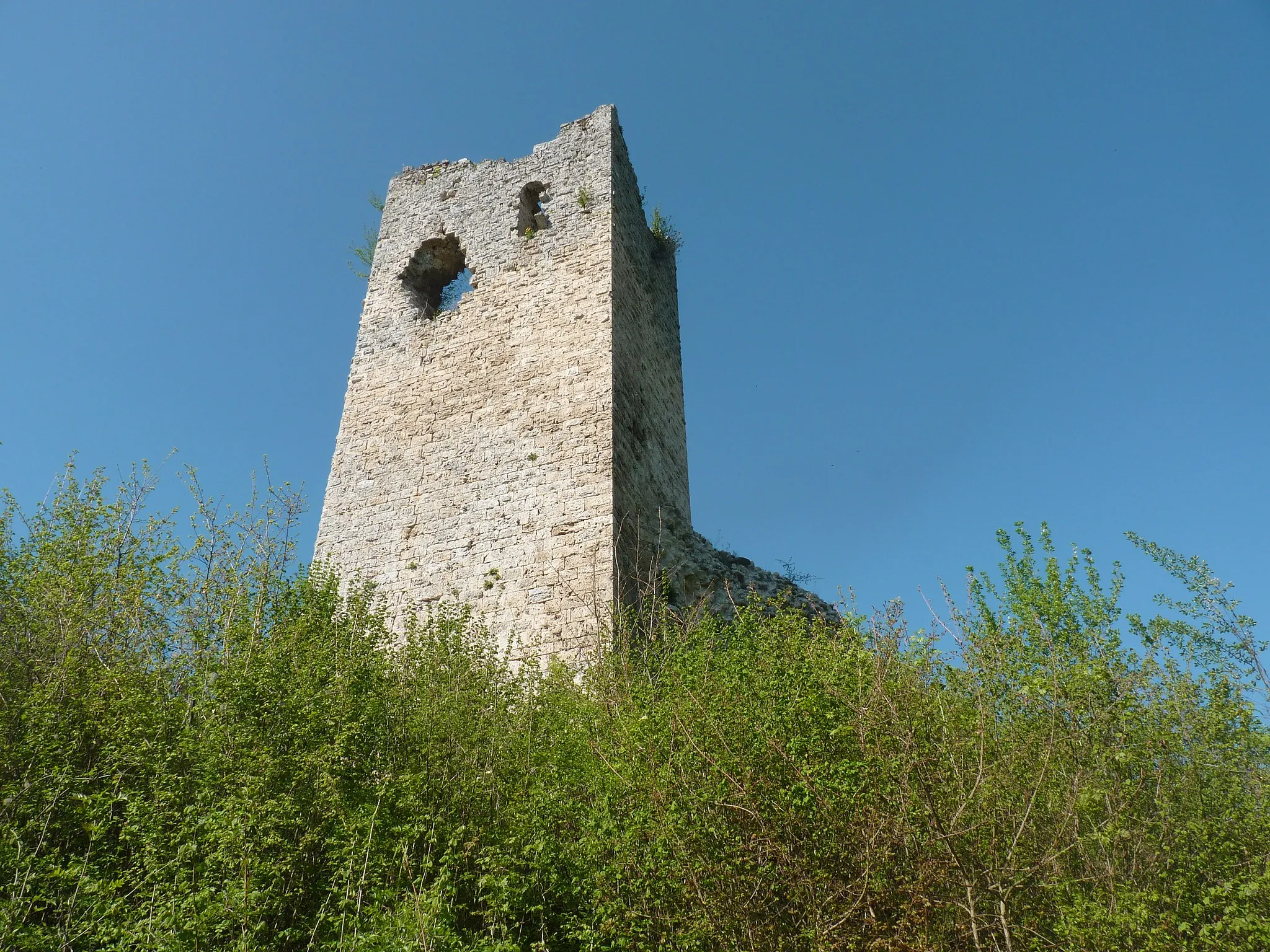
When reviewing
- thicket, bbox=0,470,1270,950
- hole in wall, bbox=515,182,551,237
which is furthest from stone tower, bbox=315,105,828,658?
thicket, bbox=0,470,1270,950

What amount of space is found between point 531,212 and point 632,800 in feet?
25.9

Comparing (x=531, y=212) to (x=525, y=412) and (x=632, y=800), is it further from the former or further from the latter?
(x=632, y=800)

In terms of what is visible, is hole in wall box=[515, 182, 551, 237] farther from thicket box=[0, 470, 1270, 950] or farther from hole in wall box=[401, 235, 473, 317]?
thicket box=[0, 470, 1270, 950]

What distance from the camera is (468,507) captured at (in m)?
7.95

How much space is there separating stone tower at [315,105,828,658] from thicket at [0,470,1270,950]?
2000 mm

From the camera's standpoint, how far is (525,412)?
830cm

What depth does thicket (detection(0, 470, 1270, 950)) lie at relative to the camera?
3434 millimetres

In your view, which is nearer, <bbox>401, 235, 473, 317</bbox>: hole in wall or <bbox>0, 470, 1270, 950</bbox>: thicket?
<bbox>0, 470, 1270, 950</bbox>: thicket

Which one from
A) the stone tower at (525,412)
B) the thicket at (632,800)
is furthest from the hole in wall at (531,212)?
the thicket at (632,800)

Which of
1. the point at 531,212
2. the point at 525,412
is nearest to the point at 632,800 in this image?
the point at 525,412

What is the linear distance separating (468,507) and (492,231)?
3809 millimetres

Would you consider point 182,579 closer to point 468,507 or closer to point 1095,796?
point 468,507

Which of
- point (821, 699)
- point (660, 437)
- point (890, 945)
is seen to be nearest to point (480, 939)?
point (890, 945)

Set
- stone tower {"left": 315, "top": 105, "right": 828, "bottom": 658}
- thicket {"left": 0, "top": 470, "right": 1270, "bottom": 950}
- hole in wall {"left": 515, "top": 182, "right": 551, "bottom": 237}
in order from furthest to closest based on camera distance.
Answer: hole in wall {"left": 515, "top": 182, "right": 551, "bottom": 237} < stone tower {"left": 315, "top": 105, "right": 828, "bottom": 658} < thicket {"left": 0, "top": 470, "right": 1270, "bottom": 950}
